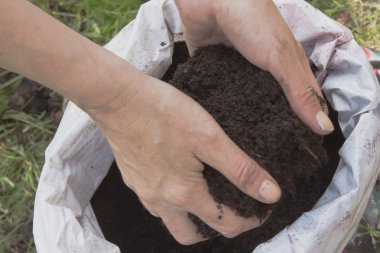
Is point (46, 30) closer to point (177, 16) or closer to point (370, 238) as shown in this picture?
point (177, 16)

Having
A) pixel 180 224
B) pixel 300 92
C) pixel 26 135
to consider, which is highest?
pixel 300 92

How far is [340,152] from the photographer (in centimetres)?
85

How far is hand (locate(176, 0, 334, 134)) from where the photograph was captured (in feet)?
2.57

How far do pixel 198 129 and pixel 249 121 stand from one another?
0.35 ft

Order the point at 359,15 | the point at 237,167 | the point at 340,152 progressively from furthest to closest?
the point at 359,15
the point at 340,152
the point at 237,167

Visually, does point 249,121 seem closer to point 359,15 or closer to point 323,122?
point 323,122

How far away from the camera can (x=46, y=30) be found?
2.38 ft

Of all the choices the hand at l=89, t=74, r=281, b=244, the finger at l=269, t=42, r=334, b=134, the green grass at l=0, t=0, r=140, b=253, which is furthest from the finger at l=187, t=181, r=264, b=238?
the green grass at l=0, t=0, r=140, b=253

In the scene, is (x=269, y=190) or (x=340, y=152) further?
(x=340, y=152)

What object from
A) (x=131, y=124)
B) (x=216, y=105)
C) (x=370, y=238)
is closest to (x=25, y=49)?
(x=131, y=124)

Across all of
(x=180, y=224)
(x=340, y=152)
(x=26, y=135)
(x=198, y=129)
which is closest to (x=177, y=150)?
(x=198, y=129)

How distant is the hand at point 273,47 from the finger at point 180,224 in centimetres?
25

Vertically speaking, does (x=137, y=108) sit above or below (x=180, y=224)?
above

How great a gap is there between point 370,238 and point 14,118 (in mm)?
1024
